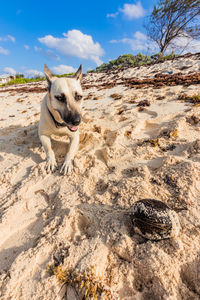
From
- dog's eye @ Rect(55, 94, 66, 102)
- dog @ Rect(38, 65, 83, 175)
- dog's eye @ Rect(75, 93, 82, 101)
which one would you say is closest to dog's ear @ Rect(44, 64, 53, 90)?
dog @ Rect(38, 65, 83, 175)

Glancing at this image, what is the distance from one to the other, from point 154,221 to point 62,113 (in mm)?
1904

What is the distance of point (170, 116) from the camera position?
3.40 meters

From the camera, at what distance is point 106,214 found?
1.48 meters

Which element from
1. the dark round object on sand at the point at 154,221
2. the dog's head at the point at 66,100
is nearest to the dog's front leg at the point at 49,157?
the dog's head at the point at 66,100

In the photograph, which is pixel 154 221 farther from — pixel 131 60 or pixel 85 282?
pixel 131 60

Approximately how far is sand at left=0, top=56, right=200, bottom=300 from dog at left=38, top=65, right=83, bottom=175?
181 millimetres

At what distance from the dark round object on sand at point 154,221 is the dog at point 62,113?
1288 mm

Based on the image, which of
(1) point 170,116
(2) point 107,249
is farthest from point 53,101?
(1) point 170,116

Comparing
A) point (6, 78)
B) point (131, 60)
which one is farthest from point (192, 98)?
point (6, 78)

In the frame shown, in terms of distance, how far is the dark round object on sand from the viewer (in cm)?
115

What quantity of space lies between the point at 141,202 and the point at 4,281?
120cm

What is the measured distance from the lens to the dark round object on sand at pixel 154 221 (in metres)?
1.15

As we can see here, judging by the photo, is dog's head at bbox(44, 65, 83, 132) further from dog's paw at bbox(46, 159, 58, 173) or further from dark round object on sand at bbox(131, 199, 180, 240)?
dark round object on sand at bbox(131, 199, 180, 240)

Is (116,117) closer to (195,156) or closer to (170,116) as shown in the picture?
(170,116)
